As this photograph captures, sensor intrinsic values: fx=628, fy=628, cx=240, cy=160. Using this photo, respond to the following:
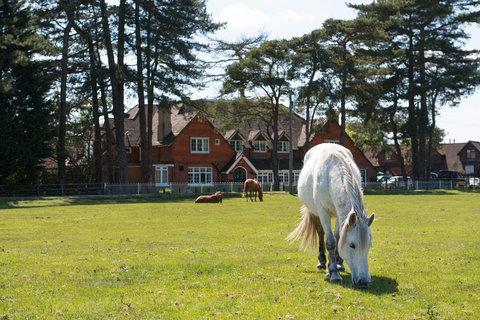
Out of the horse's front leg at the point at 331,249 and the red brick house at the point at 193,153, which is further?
the red brick house at the point at 193,153

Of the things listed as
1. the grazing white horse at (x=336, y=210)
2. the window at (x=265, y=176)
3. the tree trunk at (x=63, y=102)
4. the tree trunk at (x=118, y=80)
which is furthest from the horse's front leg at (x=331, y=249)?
the window at (x=265, y=176)

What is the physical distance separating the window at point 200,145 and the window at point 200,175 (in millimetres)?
1934

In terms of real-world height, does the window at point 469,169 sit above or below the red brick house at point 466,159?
below

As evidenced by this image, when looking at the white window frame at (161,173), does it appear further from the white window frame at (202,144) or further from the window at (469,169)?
the window at (469,169)

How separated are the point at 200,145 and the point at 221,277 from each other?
189 ft

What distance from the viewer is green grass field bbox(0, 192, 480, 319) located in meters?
7.98

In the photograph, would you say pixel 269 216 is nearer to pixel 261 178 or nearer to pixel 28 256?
pixel 28 256

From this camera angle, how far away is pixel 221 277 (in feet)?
34.1

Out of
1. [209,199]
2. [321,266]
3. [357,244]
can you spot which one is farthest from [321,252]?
[209,199]

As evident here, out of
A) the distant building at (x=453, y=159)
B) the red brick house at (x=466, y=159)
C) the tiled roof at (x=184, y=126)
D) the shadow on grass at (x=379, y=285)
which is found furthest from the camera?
the red brick house at (x=466, y=159)

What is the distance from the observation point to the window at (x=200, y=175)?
67.0m

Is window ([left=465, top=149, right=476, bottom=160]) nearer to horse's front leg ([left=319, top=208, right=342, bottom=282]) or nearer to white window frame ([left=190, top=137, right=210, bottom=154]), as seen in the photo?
white window frame ([left=190, top=137, right=210, bottom=154])

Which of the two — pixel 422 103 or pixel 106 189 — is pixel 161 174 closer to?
pixel 106 189

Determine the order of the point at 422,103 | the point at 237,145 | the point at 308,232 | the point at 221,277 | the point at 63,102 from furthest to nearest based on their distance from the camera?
the point at 237,145 → the point at 422,103 → the point at 63,102 → the point at 308,232 → the point at 221,277
